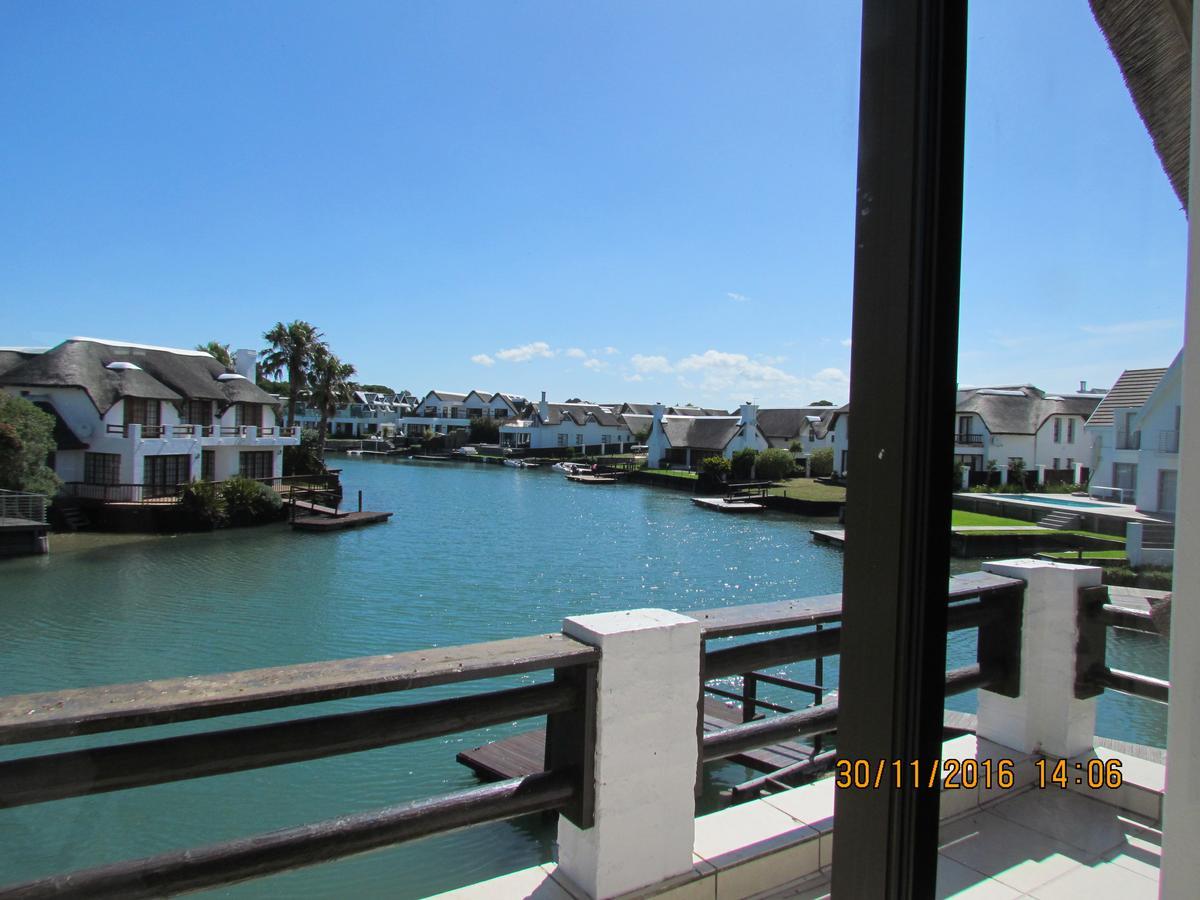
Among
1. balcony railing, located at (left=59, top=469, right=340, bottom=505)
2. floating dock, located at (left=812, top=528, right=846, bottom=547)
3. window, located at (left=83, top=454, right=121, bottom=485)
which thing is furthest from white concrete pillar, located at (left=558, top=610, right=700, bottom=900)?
window, located at (left=83, top=454, right=121, bottom=485)

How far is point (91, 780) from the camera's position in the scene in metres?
1.11

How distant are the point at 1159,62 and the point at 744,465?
34.7 metres

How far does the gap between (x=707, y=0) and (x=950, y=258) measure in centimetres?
77

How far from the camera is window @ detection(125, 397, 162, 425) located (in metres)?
21.6

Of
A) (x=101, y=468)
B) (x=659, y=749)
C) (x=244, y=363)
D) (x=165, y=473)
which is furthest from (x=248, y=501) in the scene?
(x=659, y=749)

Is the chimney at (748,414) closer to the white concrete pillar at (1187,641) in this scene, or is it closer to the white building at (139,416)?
the white building at (139,416)

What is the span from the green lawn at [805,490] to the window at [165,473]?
2098 centimetres

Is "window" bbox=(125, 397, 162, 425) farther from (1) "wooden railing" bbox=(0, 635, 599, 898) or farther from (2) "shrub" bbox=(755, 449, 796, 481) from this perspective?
(2) "shrub" bbox=(755, 449, 796, 481)

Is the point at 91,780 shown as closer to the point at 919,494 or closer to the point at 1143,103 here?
the point at 919,494

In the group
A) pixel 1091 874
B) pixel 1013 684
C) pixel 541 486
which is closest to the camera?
pixel 1091 874

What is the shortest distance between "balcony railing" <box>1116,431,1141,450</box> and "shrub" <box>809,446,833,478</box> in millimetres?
31337

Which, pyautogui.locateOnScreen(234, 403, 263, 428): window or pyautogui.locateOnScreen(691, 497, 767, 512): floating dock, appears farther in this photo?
pyautogui.locateOnScreen(691, 497, 767, 512): floating dock

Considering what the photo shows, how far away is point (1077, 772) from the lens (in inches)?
96.3

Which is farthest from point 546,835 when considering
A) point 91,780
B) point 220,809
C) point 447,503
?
point 447,503
